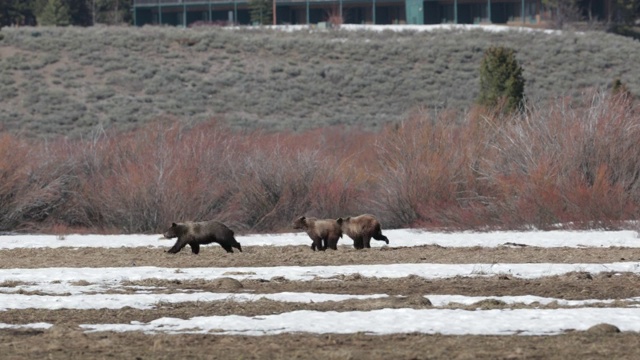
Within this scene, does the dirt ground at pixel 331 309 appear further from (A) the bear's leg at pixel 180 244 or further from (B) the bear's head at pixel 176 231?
(B) the bear's head at pixel 176 231

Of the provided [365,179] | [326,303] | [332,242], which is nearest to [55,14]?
[365,179]

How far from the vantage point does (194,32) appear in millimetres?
90188

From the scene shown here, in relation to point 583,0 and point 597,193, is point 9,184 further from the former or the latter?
point 583,0

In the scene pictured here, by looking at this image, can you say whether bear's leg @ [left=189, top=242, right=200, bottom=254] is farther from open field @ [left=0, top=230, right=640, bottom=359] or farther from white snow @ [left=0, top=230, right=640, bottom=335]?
white snow @ [left=0, top=230, right=640, bottom=335]

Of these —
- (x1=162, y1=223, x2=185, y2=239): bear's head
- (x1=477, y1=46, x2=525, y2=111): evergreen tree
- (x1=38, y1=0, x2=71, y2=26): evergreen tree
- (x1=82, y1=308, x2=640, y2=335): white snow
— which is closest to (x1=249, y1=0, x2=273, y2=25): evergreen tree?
(x1=38, y1=0, x2=71, y2=26): evergreen tree

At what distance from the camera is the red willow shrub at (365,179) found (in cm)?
3025

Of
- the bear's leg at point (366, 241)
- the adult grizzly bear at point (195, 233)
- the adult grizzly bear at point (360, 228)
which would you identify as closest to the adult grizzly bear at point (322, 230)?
the adult grizzly bear at point (360, 228)

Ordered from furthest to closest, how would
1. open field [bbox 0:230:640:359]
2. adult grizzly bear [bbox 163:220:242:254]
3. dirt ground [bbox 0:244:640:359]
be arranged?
1. adult grizzly bear [bbox 163:220:242:254]
2. open field [bbox 0:230:640:359]
3. dirt ground [bbox 0:244:640:359]

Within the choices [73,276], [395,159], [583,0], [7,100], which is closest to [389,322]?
[73,276]

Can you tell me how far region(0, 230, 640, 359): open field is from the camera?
1303 cm

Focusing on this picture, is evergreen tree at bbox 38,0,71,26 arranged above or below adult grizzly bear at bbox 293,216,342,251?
above

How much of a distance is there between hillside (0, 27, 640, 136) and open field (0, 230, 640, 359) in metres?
40.5

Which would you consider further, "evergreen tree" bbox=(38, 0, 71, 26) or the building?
the building

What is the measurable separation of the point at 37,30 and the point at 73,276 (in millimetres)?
69663
